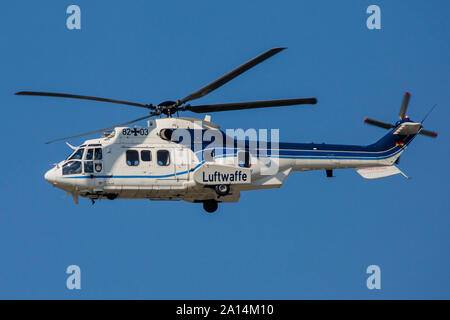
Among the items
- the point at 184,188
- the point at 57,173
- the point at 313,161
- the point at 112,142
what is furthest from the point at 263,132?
the point at 57,173

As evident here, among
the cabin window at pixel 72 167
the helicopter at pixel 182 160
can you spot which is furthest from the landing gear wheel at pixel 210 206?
the cabin window at pixel 72 167

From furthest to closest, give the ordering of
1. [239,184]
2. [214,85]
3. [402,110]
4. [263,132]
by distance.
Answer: [402,110] < [263,132] < [239,184] < [214,85]

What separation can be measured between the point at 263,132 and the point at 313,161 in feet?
6.08

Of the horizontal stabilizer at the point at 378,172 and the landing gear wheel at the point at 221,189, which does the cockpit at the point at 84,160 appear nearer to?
the landing gear wheel at the point at 221,189

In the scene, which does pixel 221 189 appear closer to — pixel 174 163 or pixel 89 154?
pixel 174 163

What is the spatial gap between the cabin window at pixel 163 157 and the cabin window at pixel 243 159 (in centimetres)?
222

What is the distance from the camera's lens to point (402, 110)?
25562 millimetres

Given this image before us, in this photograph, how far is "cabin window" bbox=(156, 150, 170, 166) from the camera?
21516 millimetres

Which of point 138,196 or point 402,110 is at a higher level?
point 402,110

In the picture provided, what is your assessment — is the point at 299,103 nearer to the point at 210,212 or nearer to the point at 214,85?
the point at 214,85

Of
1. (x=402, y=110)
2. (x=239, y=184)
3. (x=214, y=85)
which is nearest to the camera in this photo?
(x=214, y=85)

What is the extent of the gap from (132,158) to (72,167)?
1760 millimetres

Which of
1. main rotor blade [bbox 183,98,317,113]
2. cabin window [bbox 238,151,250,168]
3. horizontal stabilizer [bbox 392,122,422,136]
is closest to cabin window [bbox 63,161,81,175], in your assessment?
main rotor blade [bbox 183,98,317,113]

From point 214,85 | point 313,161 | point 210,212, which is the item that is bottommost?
point 210,212
